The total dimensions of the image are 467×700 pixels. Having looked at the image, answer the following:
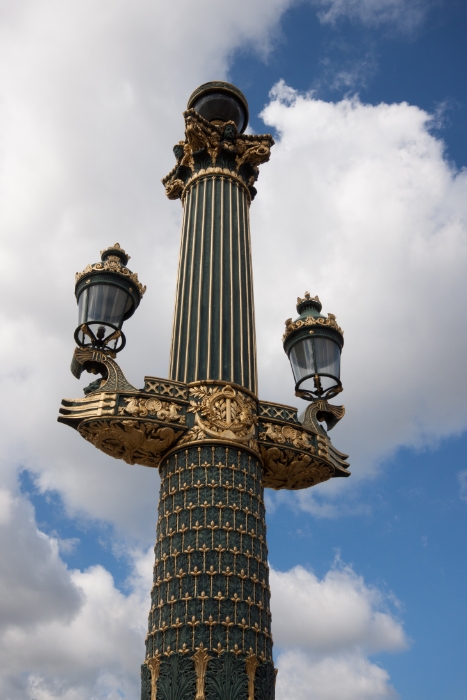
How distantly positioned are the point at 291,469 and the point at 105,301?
15.8 ft

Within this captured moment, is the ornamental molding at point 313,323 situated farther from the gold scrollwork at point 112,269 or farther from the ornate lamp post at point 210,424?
the gold scrollwork at point 112,269

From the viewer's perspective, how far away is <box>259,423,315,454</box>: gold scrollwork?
1360 centimetres

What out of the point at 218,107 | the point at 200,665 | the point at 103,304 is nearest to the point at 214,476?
the point at 200,665

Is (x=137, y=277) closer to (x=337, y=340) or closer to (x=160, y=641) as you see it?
(x=337, y=340)

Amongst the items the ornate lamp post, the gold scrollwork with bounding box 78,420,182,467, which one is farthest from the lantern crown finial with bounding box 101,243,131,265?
the gold scrollwork with bounding box 78,420,182,467

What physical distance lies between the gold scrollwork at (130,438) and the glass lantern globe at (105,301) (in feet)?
5.94

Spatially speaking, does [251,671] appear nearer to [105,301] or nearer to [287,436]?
[287,436]

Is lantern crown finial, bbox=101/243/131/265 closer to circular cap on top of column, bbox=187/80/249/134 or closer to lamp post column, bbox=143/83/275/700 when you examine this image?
lamp post column, bbox=143/83/275/700

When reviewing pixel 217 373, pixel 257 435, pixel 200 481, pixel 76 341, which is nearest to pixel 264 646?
pixel 200 481

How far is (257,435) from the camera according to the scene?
13469mm

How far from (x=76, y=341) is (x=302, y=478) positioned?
5143mm

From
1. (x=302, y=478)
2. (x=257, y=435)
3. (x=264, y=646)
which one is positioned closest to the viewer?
(x=264, y=646)

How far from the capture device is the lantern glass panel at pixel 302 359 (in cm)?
1568

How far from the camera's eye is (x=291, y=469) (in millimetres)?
14000
